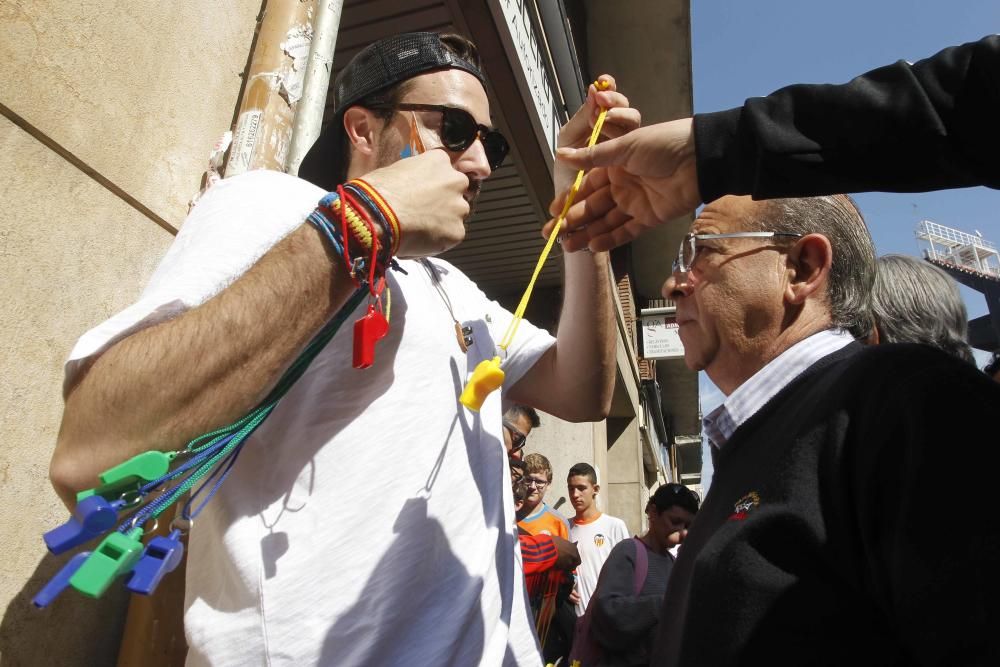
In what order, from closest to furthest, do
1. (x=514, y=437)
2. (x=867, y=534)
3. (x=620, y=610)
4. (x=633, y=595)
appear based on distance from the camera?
(x=867, y=534), (x=620, y=610), (x=633, y=595), (x=514, y=437)

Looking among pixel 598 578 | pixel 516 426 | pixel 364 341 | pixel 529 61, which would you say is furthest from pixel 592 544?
pixel 364 341

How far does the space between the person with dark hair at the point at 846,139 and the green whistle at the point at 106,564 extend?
3.68ft

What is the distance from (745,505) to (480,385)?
0.57m

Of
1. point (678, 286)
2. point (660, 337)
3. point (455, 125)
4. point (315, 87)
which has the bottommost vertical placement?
point (678, 286)

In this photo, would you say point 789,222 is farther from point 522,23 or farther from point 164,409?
point 522,23

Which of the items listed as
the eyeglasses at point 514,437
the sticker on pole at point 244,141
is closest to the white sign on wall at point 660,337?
the eyeglasses at point 514,437

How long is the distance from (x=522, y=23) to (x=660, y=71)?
5120mm

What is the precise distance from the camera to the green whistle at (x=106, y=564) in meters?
0.70

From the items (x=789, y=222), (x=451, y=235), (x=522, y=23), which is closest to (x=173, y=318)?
(x=451, y=235)

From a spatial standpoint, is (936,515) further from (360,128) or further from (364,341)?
(360,128)

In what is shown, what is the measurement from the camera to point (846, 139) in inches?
40.6

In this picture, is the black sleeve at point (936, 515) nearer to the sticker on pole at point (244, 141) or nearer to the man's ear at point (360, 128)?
the man's ear at point (360, 128)

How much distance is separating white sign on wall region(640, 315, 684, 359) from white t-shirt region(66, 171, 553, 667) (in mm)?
8876

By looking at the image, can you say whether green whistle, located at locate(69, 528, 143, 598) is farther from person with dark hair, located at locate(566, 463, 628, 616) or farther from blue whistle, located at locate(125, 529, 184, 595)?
person with dark hair, located at locate(566, 463, 628, 616)
